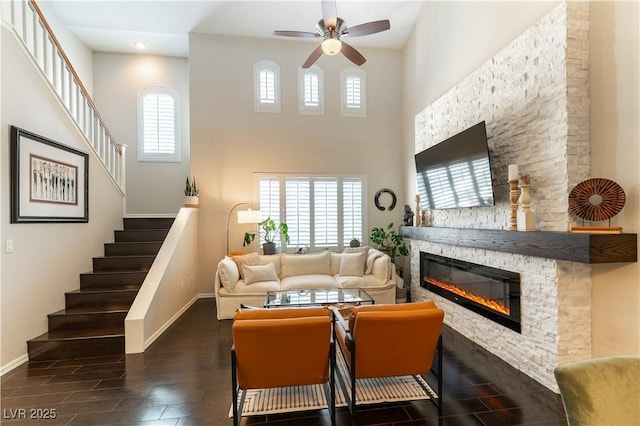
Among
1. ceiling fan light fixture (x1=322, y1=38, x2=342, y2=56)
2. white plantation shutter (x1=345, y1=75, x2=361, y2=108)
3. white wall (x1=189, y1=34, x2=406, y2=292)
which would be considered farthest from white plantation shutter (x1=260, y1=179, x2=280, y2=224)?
ceiling fan light fixture (x1=322, y1=38, x2=342, y2=56)

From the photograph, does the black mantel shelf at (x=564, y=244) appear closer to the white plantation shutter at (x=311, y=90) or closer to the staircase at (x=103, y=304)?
the white plantation shutter at (x=311, y=90)

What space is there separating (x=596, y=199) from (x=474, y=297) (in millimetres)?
1899

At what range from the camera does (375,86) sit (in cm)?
675

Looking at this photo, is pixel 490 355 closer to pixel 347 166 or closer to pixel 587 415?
pixel 587 415

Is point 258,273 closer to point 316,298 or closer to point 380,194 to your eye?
point 316,298

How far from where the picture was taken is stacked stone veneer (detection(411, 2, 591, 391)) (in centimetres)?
270

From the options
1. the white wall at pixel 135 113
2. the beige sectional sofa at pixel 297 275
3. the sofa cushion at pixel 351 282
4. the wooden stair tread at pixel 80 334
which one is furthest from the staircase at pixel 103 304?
the sofa cushion at pixel 351 282

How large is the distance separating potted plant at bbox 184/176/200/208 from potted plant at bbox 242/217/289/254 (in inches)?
45.5

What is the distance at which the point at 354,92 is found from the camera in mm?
6695

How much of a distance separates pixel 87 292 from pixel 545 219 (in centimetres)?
557

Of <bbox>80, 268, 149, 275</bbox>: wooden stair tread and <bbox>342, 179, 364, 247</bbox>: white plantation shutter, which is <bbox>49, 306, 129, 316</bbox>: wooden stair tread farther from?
<bbox>342, 179, 364, 247</bbox>: white plantation shutter

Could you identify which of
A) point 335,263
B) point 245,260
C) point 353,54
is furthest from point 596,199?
point 245,260

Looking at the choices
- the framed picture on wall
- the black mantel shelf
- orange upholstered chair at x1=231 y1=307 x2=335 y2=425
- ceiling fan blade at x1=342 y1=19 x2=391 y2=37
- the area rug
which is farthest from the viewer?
ceiling fan blade at x1=342 y1=19 x2=391 y2=37

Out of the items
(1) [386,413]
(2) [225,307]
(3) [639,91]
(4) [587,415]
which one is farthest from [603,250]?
(2) [225,307]
